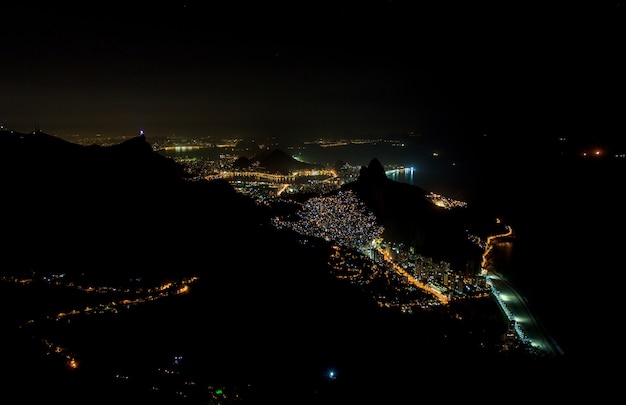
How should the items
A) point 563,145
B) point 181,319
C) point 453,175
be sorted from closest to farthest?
point 181,319
point 563,145
point 453,175

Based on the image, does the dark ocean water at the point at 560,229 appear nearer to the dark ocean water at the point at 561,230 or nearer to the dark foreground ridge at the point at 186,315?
the dark ocean water at the point at 561,230

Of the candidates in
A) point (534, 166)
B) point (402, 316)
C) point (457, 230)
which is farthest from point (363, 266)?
point (534, 166)

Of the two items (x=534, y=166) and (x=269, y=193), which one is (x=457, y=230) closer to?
(x=269, y=193)

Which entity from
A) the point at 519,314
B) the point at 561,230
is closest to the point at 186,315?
the point at 519,314

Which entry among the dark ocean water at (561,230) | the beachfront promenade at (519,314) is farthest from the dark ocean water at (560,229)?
the beachfront promenade at (519,314)

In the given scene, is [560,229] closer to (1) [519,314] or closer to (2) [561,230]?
(2) [561,230]

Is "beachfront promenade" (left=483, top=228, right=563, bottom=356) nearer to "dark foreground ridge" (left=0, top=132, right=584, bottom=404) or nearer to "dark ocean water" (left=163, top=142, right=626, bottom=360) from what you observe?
"dark ocean water" (left=163, top=142, right=626, bottom=360)

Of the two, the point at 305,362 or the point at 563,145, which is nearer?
the point at 305,362

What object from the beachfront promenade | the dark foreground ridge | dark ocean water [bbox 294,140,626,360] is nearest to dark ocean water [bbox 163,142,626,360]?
dark ocean water [bbox 294,140,626,360]
